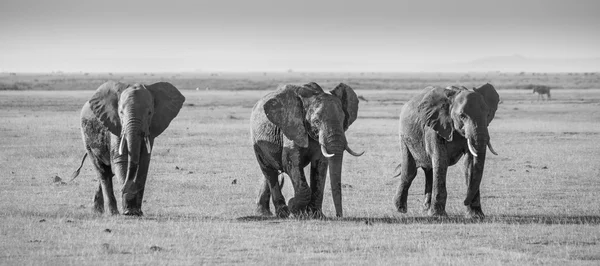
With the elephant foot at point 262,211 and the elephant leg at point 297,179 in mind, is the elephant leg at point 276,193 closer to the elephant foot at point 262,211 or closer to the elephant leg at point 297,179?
the elephant leg at point 297,179

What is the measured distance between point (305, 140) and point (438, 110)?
2.66 metres

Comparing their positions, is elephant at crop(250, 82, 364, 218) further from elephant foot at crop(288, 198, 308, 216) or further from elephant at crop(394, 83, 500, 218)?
elephant at crop(394, 83, 500, 218)

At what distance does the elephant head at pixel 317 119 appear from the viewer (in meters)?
16.6

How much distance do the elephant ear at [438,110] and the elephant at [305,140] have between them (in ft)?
4.48

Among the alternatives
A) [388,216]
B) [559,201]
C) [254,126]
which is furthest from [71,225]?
[559,201]

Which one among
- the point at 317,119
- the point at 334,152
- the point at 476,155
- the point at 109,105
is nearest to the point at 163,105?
the point at 109,105

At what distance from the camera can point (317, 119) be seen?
16.9 m

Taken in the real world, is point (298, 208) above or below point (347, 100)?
below

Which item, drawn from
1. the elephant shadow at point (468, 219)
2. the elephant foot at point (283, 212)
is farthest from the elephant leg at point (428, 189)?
the elephant foot at point (283, 212)

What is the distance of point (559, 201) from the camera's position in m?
20.1

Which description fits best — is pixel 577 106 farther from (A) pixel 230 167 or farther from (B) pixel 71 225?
(B) pixel 71 225

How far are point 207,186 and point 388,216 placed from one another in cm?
623

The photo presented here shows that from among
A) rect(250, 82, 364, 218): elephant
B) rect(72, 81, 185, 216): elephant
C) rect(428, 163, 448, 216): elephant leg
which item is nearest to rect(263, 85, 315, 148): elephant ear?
rect(250, 82, 364, 218): elephant

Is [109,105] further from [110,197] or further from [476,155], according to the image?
[476,155]
